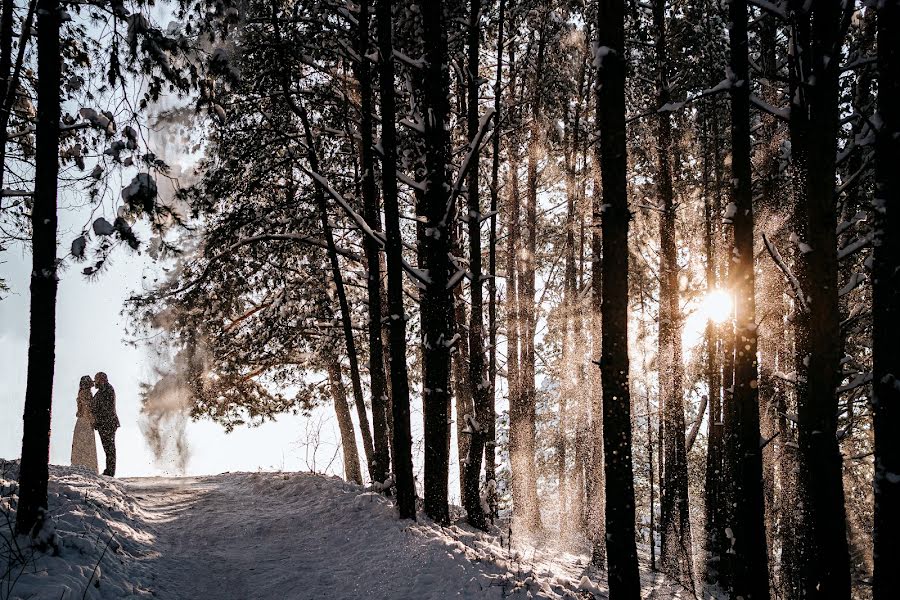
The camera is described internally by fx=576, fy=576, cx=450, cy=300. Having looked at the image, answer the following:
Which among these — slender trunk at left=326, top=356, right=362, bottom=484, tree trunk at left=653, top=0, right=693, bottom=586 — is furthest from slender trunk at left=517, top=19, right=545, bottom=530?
slender trunk at left=326, top=356, right=362, bottom=484

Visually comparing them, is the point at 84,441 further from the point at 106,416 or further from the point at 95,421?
the point at 106,416

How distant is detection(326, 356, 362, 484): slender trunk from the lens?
13922 mm

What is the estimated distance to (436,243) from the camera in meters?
8.15

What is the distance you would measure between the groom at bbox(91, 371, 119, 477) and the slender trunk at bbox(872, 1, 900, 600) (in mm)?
13907

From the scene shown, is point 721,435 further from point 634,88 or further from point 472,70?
point 472,70

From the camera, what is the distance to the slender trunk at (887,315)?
17.8 feet

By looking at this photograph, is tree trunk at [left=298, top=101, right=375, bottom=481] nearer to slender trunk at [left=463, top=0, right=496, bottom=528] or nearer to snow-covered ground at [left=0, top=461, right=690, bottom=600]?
snow-covered ground at [left=0, top=461, right=690, bottom=600]

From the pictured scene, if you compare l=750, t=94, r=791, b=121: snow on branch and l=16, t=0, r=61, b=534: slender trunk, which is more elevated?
l=750, t=94, r=791, b=121: snow on branch

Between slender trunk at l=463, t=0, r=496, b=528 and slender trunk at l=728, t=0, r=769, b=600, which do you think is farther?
slender trunk at l=463, t=0, r=496, b=528

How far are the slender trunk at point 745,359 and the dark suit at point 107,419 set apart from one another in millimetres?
12629

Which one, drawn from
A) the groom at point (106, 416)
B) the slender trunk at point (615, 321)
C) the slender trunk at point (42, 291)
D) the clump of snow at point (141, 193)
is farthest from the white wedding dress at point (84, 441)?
the slender trunk at point (615, 321)

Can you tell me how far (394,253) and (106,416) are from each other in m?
8.97

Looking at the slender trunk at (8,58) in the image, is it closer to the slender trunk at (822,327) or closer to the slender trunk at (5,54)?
the slender trunk at (5,54)

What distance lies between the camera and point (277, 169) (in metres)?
12.2
